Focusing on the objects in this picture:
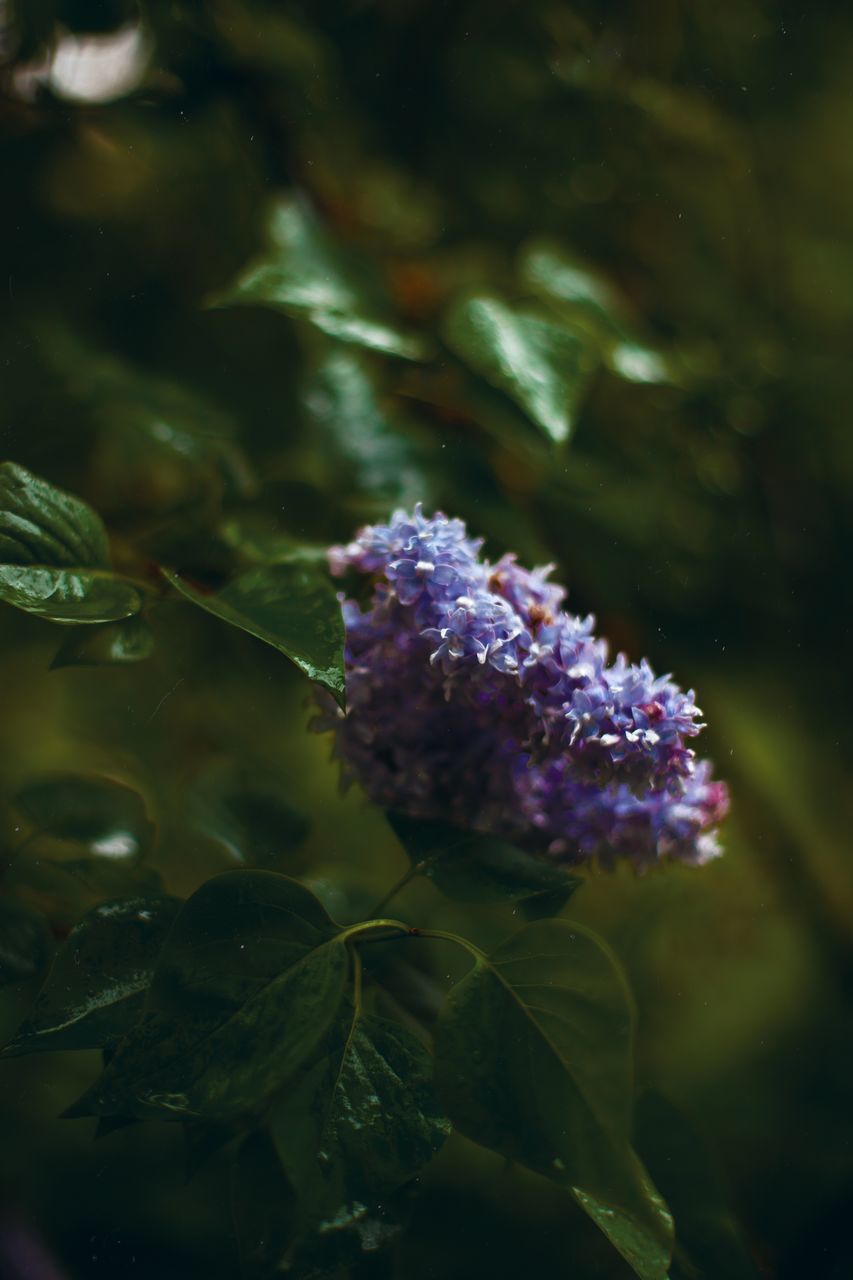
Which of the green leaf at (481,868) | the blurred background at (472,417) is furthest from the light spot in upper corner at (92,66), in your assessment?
the green leaf at (481,868)

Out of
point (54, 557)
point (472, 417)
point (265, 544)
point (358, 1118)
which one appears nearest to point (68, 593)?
point (54, 557)

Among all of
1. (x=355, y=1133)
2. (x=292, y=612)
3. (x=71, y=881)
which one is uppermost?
(x=292, y=612)

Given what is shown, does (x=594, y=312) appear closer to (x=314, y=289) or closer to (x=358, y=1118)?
(x=314, y=289)

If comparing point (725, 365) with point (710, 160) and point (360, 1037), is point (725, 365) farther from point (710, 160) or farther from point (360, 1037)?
point (360, 1037)

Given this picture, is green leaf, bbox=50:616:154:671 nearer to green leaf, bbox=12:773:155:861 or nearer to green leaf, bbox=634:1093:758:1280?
green leaf, bbox=12:773:155:861

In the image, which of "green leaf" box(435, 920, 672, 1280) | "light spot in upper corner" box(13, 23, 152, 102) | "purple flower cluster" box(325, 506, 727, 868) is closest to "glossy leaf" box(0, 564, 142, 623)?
"purple flower cluster" box(325, 506, 727, 868)

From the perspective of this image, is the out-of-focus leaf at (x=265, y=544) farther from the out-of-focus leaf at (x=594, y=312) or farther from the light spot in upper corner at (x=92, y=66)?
the light spot in upper corner at (x=92, y=66)
